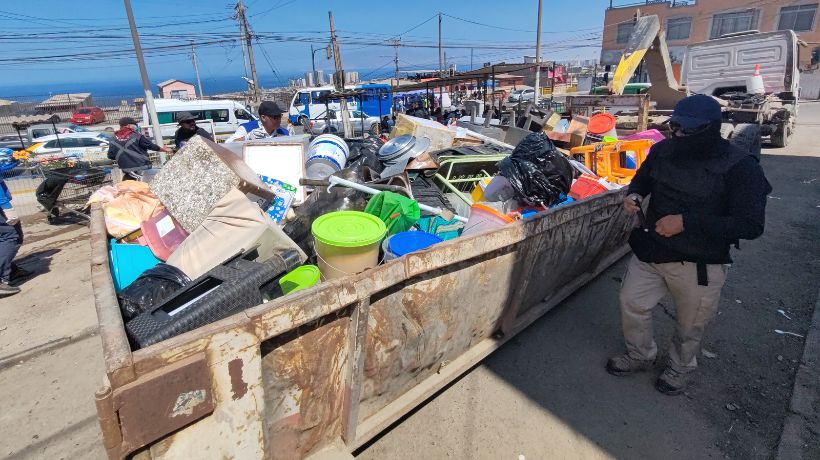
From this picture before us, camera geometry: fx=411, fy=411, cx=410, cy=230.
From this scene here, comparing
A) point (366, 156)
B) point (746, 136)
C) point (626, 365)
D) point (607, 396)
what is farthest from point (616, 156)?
point (746, 136)

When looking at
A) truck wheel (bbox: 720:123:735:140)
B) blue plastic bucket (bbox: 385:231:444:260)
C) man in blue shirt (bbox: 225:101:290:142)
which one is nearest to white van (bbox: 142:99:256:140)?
man in blue shirt (bbox: 225:101:290:142)

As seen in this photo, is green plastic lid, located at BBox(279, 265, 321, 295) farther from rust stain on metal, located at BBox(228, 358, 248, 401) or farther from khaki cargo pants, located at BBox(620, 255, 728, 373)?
khaki cargo pants, located at BBox(620, 255, 728, 373)

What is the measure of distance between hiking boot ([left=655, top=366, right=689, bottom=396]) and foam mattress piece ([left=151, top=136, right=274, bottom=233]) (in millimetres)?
3009

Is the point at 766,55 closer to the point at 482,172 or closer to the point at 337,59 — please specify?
the point at 482,172

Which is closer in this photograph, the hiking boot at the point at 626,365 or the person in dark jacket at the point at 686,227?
the person in dark jacket at the point at 686,227

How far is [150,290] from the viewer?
1939mm

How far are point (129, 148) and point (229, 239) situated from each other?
5223 millimetres

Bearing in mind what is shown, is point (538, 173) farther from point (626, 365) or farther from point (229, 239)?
point (229, 239)

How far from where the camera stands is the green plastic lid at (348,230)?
7.17ft

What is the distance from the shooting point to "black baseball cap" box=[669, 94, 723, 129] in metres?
2.19

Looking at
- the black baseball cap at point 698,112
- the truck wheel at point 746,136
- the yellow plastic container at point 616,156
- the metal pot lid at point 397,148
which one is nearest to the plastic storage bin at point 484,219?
the black baseball cap at point 698,112

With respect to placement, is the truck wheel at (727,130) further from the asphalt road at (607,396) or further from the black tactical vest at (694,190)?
Answer: the black tactical vest at (694,190)

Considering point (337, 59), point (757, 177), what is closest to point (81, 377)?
point (757, 177)

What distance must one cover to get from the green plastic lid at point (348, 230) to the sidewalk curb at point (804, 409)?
98.4 inches
